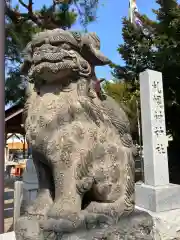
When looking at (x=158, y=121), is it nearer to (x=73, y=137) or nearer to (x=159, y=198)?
(x=159, y=198)

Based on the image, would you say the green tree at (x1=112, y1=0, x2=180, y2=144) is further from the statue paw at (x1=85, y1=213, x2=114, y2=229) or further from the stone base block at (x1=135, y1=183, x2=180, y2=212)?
the statue paw at (x1=85, y1=213, x2=114, y2=229)

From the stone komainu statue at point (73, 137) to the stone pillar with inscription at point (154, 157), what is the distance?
158 centimetres

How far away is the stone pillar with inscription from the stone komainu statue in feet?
5.19

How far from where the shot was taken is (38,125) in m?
1.38

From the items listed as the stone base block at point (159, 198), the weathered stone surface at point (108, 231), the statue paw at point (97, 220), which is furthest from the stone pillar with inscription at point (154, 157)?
the statue paw at point (97, 220)

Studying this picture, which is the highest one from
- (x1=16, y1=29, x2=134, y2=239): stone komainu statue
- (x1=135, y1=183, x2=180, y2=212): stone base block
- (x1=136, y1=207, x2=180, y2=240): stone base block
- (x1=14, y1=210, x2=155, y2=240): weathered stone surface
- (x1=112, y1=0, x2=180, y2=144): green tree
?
(x1=112, y1=0, x2=180, y2=144): green tree

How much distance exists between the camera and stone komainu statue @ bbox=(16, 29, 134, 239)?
4.32ft

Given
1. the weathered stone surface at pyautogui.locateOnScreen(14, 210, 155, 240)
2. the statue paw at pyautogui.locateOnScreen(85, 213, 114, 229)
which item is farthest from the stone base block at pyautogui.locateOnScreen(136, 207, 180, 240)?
the statue paw at pyautogui.locateOnScreen(85, 213, 114, 229)

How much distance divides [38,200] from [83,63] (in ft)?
2.69

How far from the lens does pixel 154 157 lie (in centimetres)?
309

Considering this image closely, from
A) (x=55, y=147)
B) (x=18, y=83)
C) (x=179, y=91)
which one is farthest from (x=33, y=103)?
(x=179, y=91)

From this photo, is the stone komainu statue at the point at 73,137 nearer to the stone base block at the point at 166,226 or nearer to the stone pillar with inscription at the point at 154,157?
the stone base block at the point at 166,226

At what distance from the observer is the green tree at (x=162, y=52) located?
557 centimetres

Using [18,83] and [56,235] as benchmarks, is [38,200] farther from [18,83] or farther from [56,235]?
[18,83]
